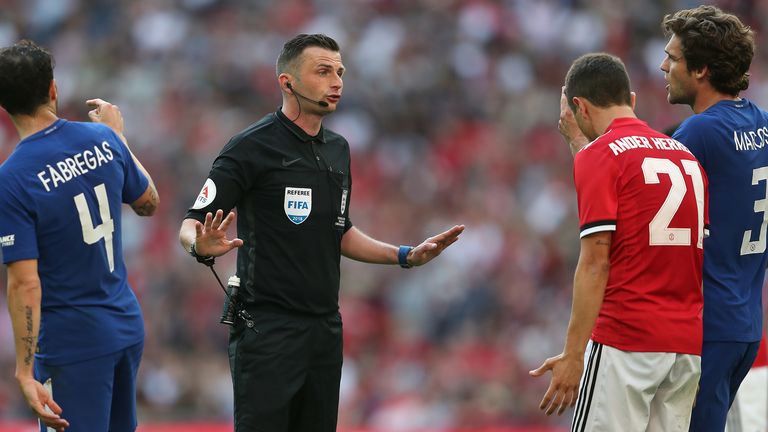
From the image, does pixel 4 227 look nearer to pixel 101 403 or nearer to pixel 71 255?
pixel 71 255

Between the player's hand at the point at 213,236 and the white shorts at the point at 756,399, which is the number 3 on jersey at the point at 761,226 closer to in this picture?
the white shorts at the point at 756,399

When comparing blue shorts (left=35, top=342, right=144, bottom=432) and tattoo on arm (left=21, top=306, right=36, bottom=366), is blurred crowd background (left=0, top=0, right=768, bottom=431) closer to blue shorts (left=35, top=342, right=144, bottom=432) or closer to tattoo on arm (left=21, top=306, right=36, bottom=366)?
blue shorts (left=35, top=342, right=144, bottom=432)

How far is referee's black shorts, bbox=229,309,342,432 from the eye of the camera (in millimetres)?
5219

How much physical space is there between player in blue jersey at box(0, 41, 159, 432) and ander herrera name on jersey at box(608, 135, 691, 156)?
224cm

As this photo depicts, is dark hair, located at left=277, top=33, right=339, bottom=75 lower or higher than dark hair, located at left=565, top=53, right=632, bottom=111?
higher

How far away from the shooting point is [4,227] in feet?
15.5

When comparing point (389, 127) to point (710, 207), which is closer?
point (710, 207)

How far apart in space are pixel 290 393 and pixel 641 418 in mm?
1636

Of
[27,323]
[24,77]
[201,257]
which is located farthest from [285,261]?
[24,77]

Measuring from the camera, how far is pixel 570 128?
532 centimetres

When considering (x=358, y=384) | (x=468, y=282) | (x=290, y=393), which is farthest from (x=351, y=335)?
(x=290, y=393)

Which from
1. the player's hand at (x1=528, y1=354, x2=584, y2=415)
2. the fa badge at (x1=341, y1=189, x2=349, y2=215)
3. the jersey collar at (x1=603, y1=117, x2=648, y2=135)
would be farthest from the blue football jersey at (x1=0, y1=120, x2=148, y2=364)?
the jersey collar at (x1=603, y1=117, x2=648, y2=135)

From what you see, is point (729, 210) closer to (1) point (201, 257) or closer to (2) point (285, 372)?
(2) point (285, 372)

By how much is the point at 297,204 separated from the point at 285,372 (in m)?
0.81
